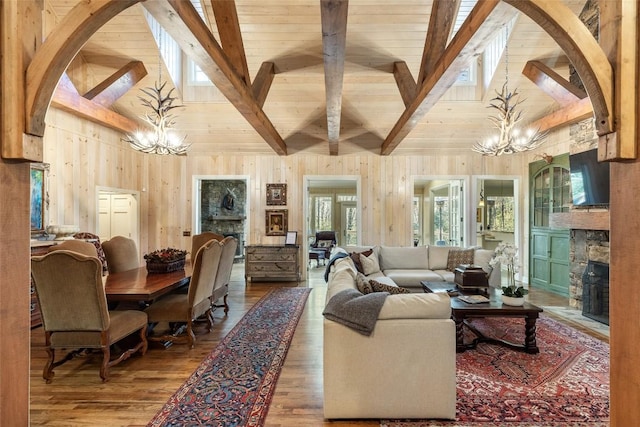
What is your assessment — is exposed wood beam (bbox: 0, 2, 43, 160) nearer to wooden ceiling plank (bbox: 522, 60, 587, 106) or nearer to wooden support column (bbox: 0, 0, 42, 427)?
wooden support column (bbox: 0, 0, 42, 427)

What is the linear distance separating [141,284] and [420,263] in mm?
4224

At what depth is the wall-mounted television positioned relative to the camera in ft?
13.4

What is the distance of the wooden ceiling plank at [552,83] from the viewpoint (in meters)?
4.75

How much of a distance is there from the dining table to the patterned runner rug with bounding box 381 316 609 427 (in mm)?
2265

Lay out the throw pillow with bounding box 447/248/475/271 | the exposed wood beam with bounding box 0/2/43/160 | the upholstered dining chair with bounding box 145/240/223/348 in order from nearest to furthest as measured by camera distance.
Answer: the exposed wood beam with bounding box 0/2/43/160
the upholstered dining chair with bounding box 145/240/223/348
the throw pillow with bounding box 447/248/475/271

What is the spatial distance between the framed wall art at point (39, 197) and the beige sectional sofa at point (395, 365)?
4311 mm

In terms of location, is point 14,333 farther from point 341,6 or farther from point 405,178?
point 405,178

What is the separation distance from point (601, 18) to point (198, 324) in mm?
4473

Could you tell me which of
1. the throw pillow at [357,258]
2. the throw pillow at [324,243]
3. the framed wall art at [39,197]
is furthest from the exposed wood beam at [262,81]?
the throw pillow at [324,243]

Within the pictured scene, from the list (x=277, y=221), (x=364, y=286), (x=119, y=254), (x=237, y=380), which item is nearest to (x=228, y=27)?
(x=364, y=286)

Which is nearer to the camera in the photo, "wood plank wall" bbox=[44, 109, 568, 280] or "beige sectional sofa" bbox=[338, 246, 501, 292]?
"beige sectional sofa" bbox=[338, 246, 501, 292]

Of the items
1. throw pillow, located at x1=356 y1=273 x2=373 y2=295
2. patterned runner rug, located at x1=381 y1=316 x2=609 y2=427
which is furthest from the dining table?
patterned runner rug, located at x1=381 y1=316 x2=609 y2=427

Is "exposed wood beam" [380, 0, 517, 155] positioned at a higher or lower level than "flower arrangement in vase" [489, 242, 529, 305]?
higher

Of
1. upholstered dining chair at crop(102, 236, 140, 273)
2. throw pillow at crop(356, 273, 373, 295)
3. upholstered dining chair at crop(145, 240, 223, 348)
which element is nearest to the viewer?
throw pillow at crop(356, 273, 373, 295)
